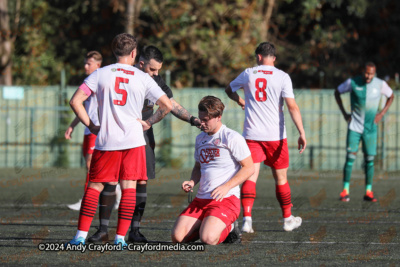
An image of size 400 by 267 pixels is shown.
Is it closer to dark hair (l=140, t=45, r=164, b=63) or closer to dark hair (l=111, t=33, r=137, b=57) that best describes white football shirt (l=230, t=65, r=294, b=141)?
dark hair (l=140, t=45, r=164, b=63)

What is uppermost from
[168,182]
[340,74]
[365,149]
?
[340,74]

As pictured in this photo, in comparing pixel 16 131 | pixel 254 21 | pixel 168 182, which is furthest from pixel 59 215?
pixel 254 21

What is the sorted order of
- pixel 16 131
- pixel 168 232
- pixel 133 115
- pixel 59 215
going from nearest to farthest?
pixel 133 115 → pixel 168 232 → pixel 59 215 → pixel 16 131

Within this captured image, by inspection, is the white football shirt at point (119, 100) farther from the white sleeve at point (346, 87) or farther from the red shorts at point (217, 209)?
the white sleeve at point (346, 87)

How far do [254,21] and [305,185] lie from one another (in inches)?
431

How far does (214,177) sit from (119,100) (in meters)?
1.21

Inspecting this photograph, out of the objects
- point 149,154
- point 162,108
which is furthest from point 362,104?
point 162,108

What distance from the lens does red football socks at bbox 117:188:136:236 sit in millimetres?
6652

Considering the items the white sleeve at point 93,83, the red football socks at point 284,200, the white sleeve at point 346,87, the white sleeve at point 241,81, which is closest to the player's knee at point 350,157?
the white sleeve at point 346,87

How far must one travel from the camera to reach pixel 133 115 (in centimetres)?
670

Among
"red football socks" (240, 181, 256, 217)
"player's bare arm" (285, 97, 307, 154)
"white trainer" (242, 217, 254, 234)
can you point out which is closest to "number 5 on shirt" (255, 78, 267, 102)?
"player's bare arm" (285, 97, 307, 154)

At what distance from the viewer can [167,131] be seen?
66.3 feet

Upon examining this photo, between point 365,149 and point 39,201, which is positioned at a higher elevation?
point 365,149

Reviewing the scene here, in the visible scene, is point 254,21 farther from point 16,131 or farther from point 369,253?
point 369,253
